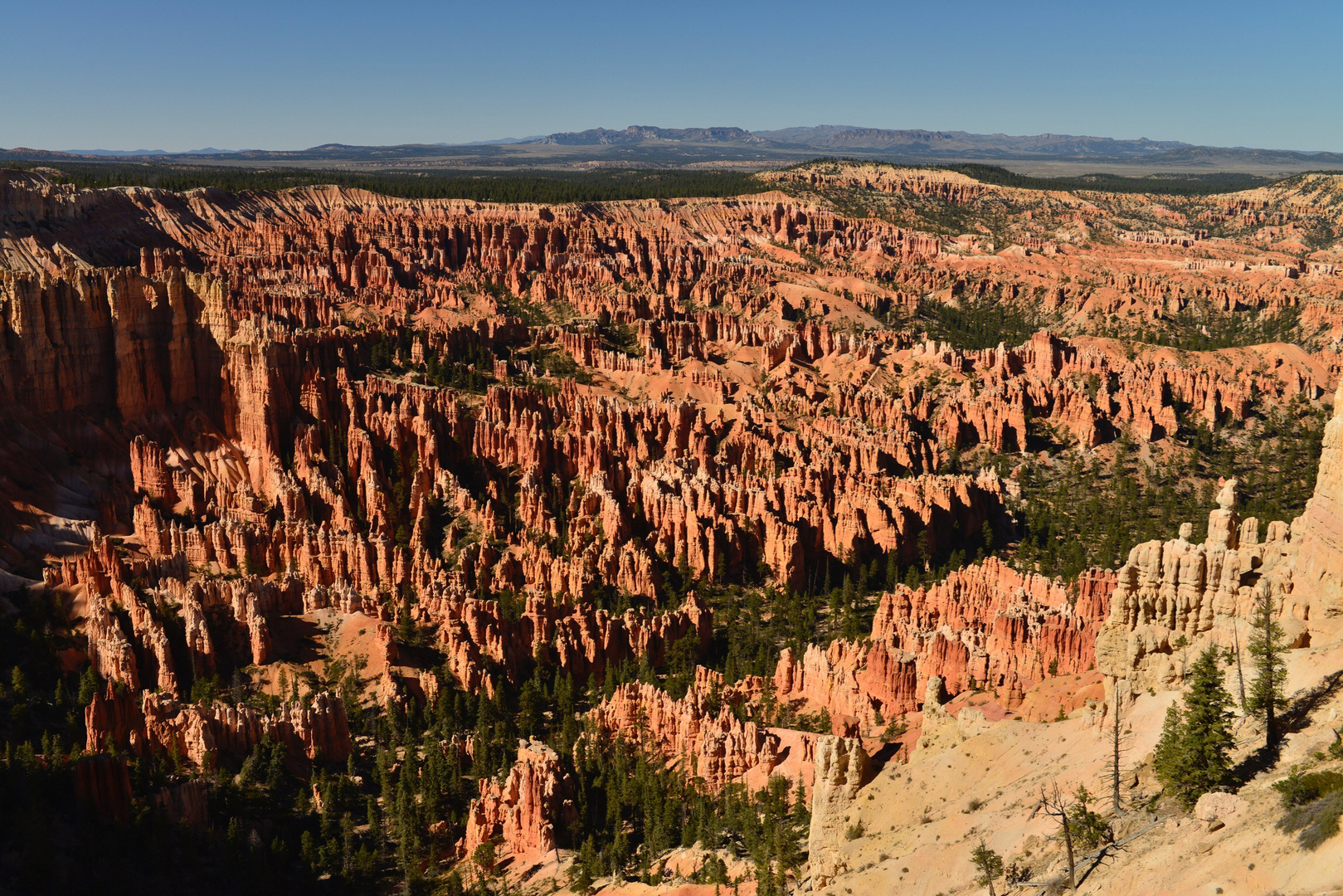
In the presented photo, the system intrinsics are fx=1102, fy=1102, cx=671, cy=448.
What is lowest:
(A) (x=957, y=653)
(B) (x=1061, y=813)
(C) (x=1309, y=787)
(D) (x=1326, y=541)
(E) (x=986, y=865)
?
(A) (x=957, y=653)

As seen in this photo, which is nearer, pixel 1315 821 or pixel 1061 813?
pixel 1315 821

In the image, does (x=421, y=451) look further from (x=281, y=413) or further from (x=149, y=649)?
(x=149, y=649)

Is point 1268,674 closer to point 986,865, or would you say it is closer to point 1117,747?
point 1117,747

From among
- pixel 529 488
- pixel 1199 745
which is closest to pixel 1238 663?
pixel 1199 745

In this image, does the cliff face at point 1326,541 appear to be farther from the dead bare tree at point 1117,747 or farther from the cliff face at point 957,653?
the cliff face at point 957,653

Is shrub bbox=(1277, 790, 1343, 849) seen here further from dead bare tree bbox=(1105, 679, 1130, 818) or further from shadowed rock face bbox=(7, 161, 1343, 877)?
shadowed rock face bbox=(7, 161, 1343, 877)

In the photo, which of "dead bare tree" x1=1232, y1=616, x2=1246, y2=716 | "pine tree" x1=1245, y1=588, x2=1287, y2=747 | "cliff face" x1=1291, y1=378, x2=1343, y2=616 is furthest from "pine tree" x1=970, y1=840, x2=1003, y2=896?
"cliff face" x1=1291, y1=378, x2=1343, y2=616

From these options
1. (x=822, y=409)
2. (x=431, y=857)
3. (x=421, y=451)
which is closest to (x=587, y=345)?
(x=822, y=409)
